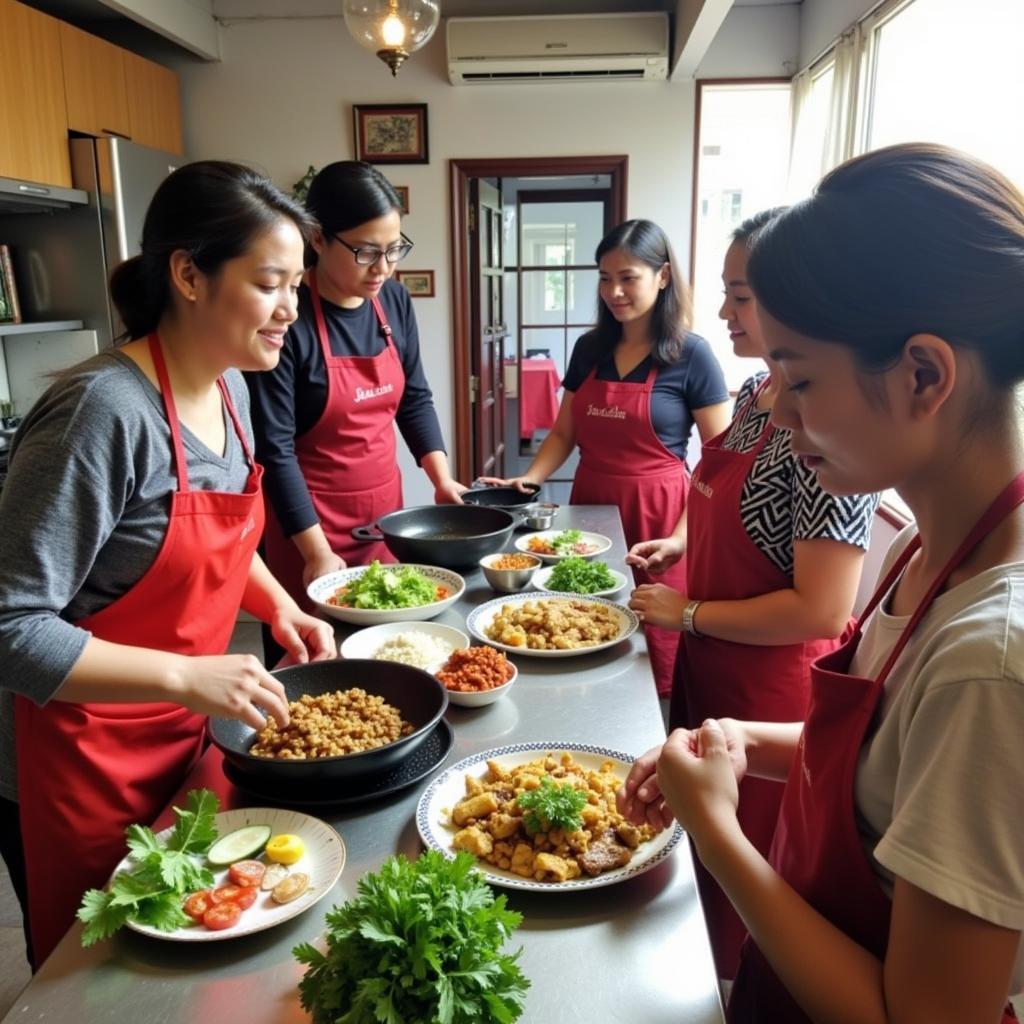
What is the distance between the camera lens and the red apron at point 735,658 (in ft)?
5.31

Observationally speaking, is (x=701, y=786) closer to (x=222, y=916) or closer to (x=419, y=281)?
(x=222, y=916)

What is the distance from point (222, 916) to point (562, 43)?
14.3ft

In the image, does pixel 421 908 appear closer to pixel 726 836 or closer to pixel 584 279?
pixel 726 836

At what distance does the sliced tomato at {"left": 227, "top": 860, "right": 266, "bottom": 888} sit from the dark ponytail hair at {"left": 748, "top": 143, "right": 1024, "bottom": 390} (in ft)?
2.71

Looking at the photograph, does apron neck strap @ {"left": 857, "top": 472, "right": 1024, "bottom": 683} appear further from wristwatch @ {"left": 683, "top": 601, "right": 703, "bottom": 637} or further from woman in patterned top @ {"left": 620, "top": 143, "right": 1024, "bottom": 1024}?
wristwatch @ {"left": 683, "top": 601, "right": 703, "bottom": 637}

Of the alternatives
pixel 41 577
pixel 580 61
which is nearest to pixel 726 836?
pixel 41 577

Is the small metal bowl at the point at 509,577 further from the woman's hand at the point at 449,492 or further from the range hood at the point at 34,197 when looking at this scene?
the range hood at the point at 34,197

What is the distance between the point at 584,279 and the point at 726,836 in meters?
8.72

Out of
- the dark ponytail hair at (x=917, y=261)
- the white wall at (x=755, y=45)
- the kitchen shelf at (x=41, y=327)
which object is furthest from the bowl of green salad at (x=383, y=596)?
the white wall at (x=755, y=45)

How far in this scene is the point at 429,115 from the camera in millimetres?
4633

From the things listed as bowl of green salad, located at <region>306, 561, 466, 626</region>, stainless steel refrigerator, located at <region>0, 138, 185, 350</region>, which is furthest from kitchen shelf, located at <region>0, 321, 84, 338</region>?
bowl of green salad, located at <region>306, 561, 466, 626</region>

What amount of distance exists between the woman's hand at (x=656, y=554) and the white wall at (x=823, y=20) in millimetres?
2526

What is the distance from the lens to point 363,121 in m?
4.66

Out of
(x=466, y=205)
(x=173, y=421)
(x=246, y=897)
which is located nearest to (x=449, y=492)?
(x=173, y=421)
